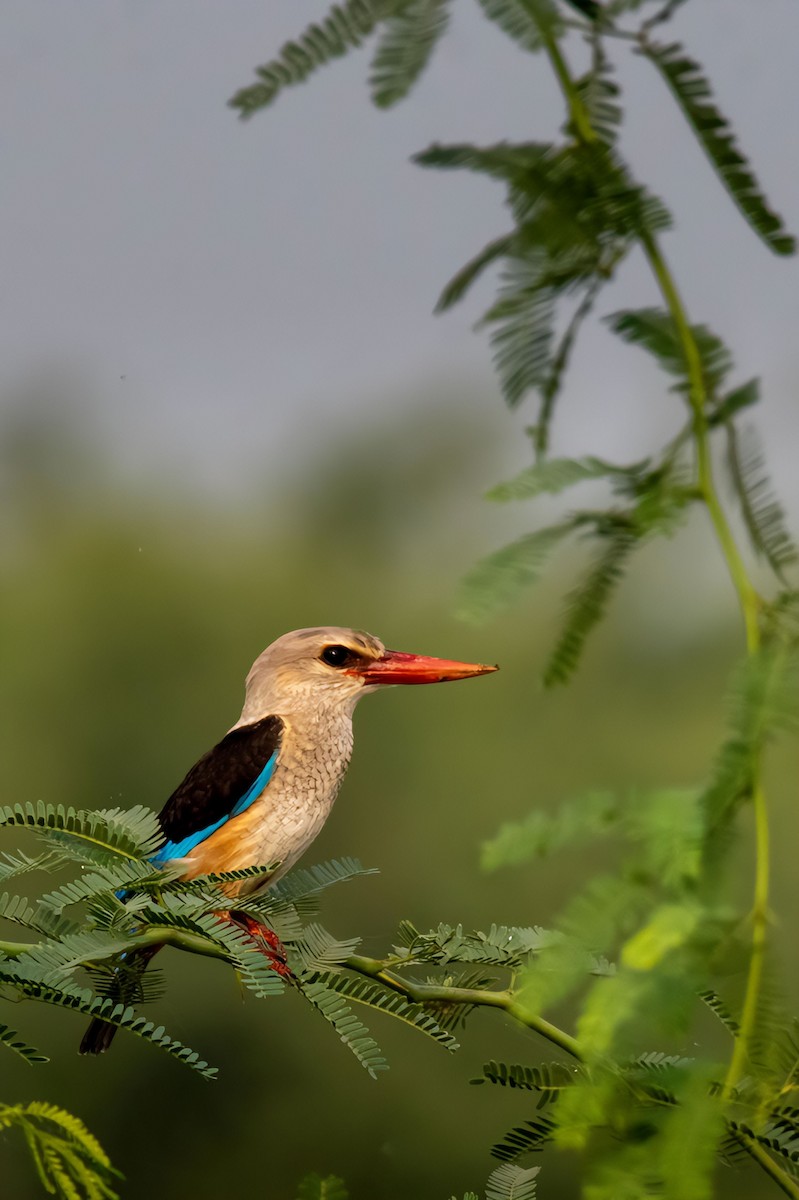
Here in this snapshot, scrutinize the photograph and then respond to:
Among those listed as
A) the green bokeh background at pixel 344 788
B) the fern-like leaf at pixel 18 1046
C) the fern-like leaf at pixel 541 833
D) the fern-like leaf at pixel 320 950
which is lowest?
the green bokeh background at pixel 344 788

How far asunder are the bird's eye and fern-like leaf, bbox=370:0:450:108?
63.8 inches

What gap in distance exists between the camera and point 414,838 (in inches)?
391

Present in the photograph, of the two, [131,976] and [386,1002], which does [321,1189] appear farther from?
[131,976]

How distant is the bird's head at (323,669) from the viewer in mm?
2371

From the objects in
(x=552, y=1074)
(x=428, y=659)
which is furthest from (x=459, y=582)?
(x=428, y=659)

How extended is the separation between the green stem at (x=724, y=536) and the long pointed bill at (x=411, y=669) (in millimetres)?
1341

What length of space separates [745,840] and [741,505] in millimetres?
183

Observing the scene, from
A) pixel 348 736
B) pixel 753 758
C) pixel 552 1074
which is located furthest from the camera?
pixel 348 736

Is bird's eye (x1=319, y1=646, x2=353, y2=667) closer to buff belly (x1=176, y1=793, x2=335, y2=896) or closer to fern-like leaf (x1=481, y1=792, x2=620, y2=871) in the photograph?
buff belly (x1=176, y1=793, x2=335, y2=896)

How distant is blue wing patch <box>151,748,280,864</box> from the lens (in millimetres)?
2273

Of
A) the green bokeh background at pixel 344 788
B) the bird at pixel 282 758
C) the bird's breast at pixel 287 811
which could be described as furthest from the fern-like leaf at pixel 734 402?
the green bokeh background at pixel 344 788

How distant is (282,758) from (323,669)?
0.17 m

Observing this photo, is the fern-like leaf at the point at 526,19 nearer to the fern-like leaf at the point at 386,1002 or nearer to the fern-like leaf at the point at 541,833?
the fern-like leaf at the point at 541,833

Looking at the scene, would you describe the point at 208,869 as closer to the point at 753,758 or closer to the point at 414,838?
the point at 753,758
